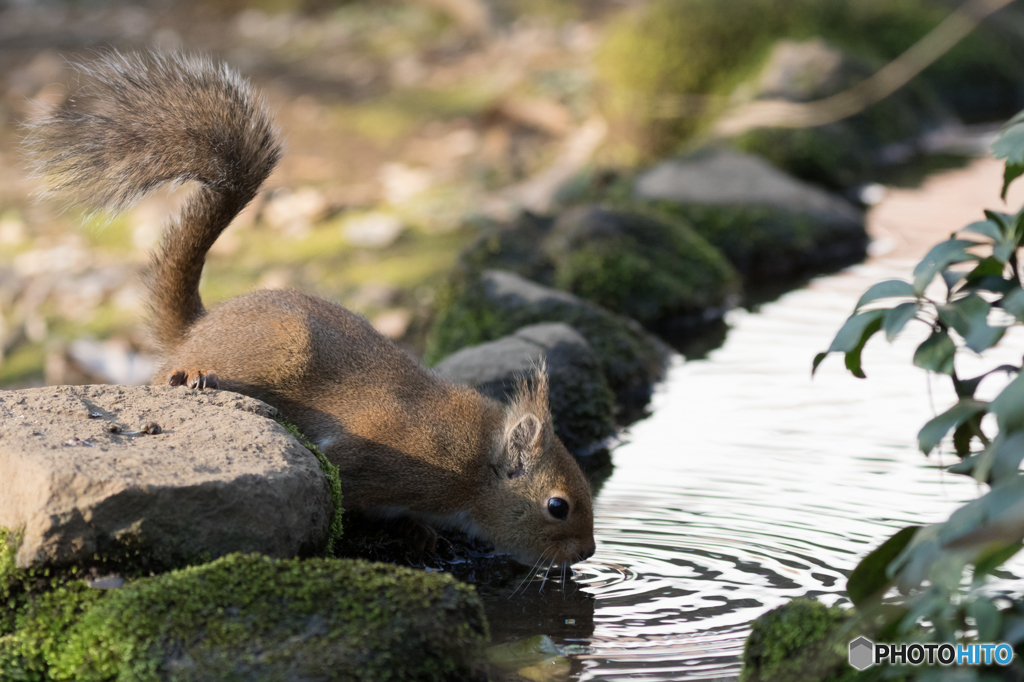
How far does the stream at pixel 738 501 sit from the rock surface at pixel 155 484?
83 centimetres

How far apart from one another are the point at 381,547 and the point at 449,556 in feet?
0.99

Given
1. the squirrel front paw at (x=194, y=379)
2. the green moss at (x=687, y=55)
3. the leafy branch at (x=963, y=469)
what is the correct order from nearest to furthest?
the leafy branch at (x=963, y=469) < the squirrel front paw at (x=194, y=379) < the green moss at (x=687, y=55)

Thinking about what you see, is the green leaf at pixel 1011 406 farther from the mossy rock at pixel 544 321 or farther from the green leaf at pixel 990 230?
the mossy rock at pixel 544 321

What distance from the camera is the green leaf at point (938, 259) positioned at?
2.51 m

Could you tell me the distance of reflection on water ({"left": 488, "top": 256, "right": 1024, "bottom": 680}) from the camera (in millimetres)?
3266

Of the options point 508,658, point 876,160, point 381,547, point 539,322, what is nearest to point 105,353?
point 539,322

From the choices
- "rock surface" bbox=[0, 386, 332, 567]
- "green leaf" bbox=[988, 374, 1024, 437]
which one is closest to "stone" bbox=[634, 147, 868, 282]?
"rock surface" bbox=[0, 386, 332, 567]

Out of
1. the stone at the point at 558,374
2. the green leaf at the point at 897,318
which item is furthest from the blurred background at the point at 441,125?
the green leaf at the point at 897,318

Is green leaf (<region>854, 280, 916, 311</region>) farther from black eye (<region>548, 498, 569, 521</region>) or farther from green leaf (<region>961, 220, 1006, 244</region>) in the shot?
black eye (<region>548, 498, 569, 521</region>)

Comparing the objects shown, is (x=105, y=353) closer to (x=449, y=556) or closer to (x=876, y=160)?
(x=449, y=556)

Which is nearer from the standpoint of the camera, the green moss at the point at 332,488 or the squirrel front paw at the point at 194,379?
the green moss at the point at 332,488

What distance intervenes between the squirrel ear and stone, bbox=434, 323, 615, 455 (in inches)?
33.1

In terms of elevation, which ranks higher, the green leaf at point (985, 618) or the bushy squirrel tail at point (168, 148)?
the bushy squirrel tail at point (168, 148)
